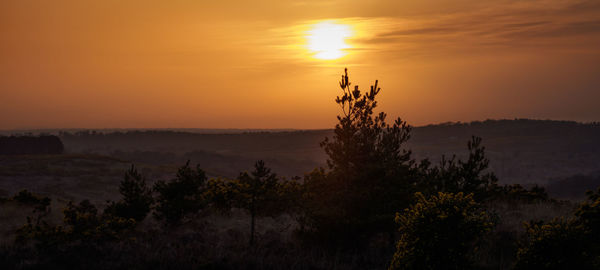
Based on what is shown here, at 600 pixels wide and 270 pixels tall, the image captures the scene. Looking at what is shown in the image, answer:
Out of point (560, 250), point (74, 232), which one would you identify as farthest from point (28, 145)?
point (560, 250)

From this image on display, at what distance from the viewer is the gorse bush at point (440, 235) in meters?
8.31

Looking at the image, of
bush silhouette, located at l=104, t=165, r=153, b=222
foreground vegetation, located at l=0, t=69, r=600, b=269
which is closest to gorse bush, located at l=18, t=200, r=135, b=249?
foreground vegetation, located at l=0, t=69, r=600, b=269

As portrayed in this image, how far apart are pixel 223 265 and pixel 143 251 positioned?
2877 millimetres

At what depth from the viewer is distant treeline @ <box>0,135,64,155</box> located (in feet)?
285

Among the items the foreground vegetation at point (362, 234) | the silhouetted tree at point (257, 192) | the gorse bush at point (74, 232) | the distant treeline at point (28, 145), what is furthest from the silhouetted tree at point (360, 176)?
the distant treeline at point (28, 145)

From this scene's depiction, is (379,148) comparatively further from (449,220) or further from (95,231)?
(95,231)

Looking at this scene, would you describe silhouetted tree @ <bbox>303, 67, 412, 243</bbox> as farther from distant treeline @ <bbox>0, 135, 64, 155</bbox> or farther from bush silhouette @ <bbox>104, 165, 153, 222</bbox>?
distant treeline @ <bbox>0, 135, 64, 155</bbox>

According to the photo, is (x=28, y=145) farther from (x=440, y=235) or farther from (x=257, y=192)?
(x=440, y=235)

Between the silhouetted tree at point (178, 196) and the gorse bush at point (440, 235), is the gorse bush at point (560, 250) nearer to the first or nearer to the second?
the gorse bush at point (440, 235)

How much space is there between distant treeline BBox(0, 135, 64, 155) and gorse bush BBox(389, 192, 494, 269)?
94988 mm

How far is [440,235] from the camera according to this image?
833 cm

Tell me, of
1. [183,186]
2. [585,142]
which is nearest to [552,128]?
[585,142]

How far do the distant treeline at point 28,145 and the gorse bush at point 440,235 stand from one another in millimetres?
94988

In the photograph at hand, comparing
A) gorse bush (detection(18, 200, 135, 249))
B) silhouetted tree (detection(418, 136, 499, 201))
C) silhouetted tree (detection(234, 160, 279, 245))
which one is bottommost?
gorse bush (detection(18, 200, 135, 249))
